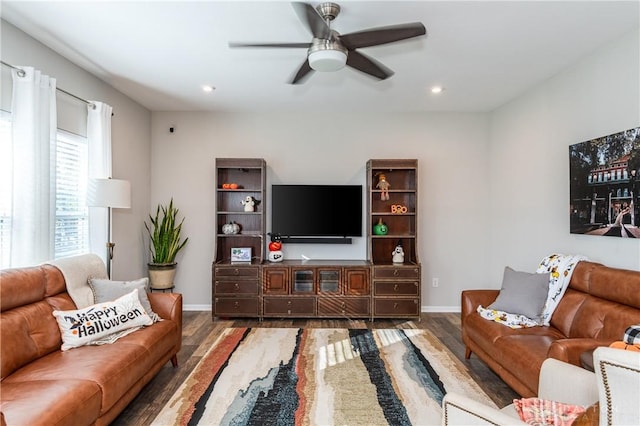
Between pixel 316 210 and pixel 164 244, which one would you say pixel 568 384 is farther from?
pixel 164 244

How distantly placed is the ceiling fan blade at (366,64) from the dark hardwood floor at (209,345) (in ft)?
8.41

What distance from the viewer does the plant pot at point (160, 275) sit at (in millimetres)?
4500

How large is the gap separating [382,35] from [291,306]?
3226 millimetres

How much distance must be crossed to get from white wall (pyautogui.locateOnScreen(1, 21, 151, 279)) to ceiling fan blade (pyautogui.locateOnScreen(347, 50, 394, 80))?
2.54m

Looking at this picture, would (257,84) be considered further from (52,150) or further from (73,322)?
(73,322)

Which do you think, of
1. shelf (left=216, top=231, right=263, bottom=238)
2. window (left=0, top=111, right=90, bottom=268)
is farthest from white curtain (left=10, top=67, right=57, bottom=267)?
shelf (left=216, top=231, right=263, bottom=238)

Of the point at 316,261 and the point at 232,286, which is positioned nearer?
the point at 232,286

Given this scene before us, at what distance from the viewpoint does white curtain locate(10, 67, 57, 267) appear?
2615 millimetres

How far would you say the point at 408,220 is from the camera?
16.1 ft

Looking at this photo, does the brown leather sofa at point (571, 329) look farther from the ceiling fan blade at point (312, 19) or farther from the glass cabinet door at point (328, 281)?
the ceiling fan blade at point (312, 19)

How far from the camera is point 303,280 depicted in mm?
4457

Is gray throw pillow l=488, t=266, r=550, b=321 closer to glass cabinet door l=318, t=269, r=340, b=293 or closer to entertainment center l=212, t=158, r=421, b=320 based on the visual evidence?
entertainment center l=212, t=158, r=421, b=320

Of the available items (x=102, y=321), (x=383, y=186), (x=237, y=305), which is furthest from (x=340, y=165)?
(x=102, y=321)

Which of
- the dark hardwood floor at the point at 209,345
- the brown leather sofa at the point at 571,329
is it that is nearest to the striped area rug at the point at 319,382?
the dark hardwood floor at the point at 209,345
